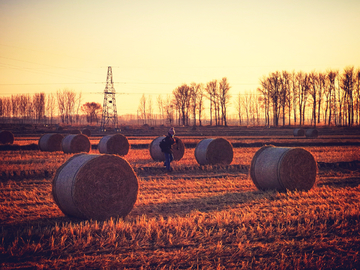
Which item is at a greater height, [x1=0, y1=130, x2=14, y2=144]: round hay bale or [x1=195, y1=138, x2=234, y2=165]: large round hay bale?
[x1=0, y1=130, x2=14, y2=144]: round hay bale

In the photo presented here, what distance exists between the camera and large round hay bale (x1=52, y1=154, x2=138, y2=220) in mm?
8672

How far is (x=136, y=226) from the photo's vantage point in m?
7.83

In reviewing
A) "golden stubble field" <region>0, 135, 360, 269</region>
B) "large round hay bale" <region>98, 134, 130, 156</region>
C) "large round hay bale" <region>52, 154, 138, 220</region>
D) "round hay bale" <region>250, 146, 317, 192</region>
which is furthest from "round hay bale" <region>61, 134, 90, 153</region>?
"large round hay bale" <region>52, 154, 138, 220</region>

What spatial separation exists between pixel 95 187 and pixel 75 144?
16545mm

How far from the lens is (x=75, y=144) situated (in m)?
24.8

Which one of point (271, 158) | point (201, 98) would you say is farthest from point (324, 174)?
point (201, 98)

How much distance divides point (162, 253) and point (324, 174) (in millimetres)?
11649

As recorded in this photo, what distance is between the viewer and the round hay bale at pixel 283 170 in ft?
39.8

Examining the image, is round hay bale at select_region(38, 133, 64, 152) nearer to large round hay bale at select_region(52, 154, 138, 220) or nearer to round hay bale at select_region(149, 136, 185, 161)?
round hay bale at select_region(149, 136, 185, 161)

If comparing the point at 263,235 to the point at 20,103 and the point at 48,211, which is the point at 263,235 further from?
the point at 20,103

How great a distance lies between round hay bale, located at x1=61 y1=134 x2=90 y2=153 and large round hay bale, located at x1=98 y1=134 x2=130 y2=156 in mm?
1480

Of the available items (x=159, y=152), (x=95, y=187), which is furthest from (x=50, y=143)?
(x=95, y=187)

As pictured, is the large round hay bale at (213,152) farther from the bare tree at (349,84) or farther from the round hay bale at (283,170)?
the bare tree at (349,84)

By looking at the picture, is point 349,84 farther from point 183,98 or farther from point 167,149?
point 167,149
